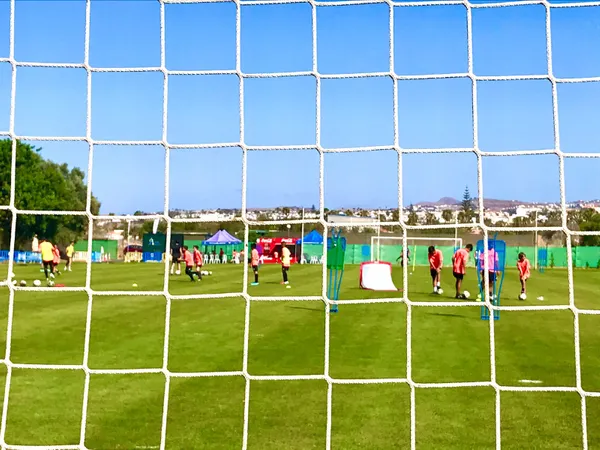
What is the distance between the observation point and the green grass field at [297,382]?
4.86 meters

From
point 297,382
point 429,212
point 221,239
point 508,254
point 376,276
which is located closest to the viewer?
point 429,212

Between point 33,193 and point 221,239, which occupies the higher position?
point 33,193

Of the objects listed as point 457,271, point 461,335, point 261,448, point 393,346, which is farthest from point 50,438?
point 457,271

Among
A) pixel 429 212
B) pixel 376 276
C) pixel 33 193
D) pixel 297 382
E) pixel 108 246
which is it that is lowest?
pixel 297 382

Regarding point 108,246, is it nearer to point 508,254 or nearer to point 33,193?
point 33,193

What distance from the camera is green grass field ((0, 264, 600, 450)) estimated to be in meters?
4.86

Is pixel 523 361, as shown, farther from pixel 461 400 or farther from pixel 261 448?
pixel 261 448

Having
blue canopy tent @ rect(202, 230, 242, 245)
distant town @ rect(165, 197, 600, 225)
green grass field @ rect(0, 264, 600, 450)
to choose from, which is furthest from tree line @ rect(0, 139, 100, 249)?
distant town @ rect(165, 197, 600, 225)

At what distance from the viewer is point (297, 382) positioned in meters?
6.44

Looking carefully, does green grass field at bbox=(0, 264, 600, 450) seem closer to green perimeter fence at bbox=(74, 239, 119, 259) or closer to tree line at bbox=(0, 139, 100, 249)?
tree line at bbox=(0, 139, 100, 249)

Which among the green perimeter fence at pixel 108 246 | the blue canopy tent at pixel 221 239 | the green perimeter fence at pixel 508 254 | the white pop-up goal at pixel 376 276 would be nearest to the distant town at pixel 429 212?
the white pop-up goal at pixel 376 276

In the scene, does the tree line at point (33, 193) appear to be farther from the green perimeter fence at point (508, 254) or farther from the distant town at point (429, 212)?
the distant town at point (429, 212)

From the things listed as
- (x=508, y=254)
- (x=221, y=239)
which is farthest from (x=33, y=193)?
(x=508, y=254)

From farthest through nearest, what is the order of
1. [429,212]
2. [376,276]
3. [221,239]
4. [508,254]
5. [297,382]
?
1. [508,254]
2. [221,239]
3. [376,276]
4. [297,382]
5. [429,212]
